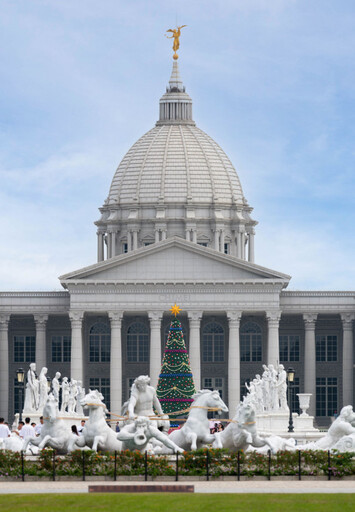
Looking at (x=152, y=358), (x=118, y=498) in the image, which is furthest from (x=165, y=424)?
(x=152, y=358)

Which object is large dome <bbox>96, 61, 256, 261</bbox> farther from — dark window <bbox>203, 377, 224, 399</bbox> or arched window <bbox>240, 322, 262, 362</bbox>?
dark window <bbox>203, 377, 224, 399</bbox>

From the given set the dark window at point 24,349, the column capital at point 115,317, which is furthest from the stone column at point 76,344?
the dark window at point 24,349

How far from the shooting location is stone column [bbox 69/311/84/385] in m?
125

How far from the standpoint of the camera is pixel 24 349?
133 meters

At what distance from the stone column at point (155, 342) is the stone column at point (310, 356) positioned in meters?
10.8

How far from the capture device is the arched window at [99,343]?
431 ft

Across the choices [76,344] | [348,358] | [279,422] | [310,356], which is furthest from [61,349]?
[279,422]

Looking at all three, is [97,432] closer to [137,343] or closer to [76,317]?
[76,317]

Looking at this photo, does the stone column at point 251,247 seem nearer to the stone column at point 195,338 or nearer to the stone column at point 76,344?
the stone column at point 195,338

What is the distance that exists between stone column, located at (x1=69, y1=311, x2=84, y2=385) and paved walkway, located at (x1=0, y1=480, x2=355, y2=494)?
73.7 m

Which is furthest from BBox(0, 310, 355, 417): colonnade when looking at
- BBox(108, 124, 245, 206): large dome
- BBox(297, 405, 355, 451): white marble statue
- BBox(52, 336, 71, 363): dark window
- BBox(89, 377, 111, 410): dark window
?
BBox(297, 405, 355, 451): white marble statue

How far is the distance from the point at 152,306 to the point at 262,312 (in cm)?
768

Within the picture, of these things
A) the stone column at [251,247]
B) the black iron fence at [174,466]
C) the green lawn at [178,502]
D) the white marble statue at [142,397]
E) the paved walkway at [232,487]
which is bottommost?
the green lawn at [178,502]

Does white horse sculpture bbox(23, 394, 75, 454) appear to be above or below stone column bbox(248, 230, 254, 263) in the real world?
below
